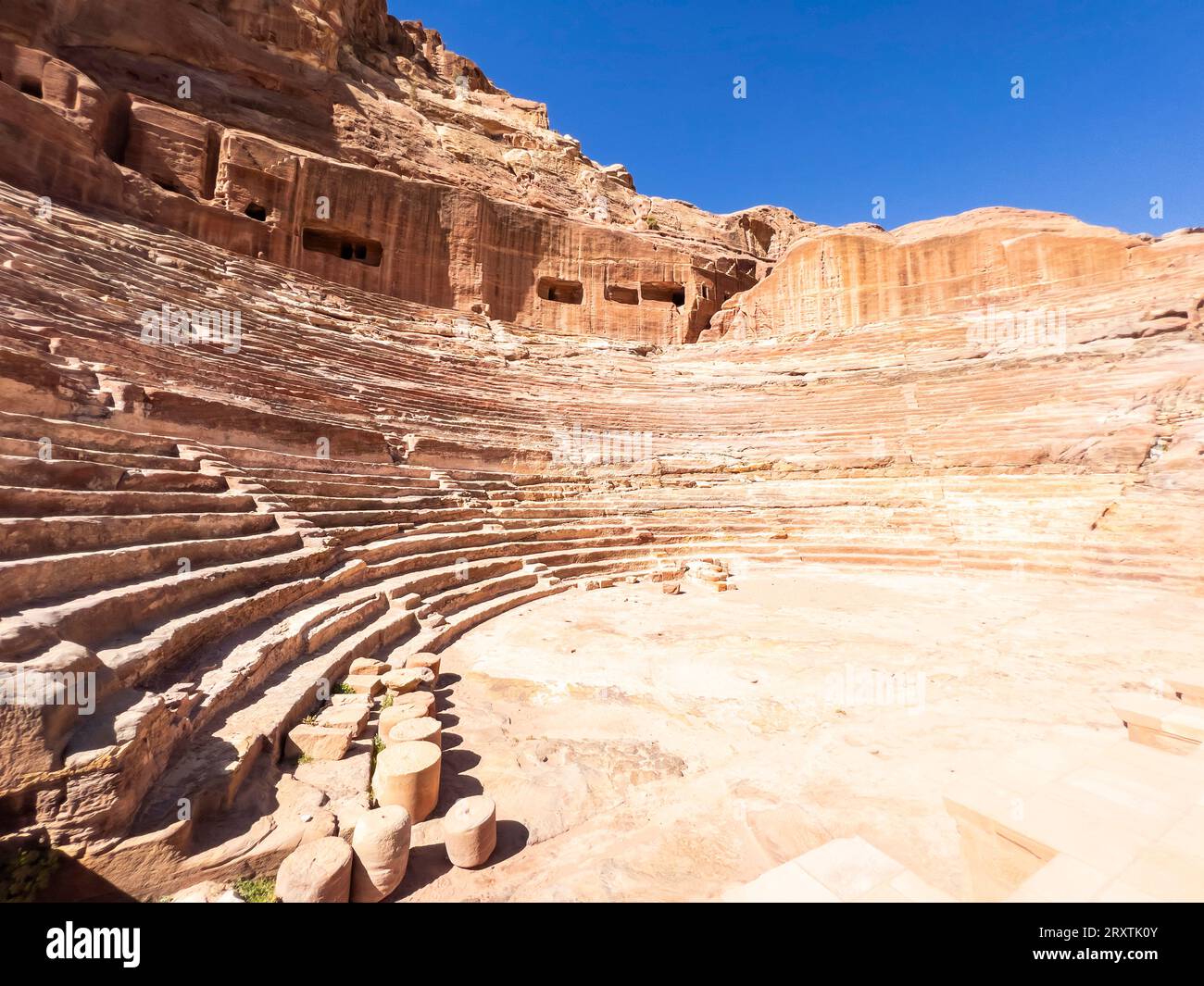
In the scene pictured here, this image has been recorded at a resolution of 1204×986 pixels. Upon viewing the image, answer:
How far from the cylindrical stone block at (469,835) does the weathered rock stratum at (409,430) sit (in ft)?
0.08

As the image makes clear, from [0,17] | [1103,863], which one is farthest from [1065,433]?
[0,17]

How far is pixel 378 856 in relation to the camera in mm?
2285

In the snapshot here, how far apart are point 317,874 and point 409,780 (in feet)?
2.34

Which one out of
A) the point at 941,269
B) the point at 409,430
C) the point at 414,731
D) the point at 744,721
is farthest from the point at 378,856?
the point at 941,269

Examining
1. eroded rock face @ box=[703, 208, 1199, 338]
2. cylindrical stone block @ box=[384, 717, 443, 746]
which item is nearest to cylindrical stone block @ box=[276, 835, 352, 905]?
cylindrical stone block @ box=[384, 717, 443, 746]

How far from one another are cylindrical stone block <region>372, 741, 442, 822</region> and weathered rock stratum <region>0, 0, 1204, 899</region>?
2cm

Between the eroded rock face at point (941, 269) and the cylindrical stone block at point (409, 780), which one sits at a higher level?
the eroded rock face at point (941, 269)

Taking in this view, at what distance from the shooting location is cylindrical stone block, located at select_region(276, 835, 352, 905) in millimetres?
2061

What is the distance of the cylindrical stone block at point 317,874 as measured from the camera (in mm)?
2061

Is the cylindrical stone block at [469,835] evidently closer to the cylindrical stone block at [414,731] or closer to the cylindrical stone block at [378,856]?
the cylindrical stone block at [378,856]

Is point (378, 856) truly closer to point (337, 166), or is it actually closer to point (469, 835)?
point (469, 835)

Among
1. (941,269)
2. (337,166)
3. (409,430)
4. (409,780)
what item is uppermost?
(337,166)

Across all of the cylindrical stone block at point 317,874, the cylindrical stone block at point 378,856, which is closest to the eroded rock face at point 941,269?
the cylindrical stone block at point 378,856

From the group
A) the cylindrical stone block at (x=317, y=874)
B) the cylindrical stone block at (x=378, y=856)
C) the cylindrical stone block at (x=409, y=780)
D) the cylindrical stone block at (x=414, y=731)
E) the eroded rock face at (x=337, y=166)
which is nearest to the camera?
the cylindrical stone block at (x=317, y=874)
